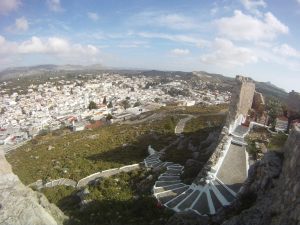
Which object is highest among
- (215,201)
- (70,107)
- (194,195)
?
(215,201)

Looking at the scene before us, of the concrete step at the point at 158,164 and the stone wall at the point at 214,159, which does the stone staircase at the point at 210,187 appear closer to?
the stone wall at the point at 214,159

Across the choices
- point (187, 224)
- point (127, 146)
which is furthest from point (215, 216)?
point (127, 146)

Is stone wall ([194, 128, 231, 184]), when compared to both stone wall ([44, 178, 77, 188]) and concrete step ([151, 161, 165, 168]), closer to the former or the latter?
concrete step ([151, 161, 165, 168])

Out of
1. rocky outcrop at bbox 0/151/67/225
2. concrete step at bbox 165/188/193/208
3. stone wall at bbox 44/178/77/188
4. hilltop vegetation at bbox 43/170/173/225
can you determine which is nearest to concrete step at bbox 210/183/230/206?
concrete step at bbox 165/188/193/208

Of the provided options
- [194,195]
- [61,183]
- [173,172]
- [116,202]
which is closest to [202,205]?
[194,195]

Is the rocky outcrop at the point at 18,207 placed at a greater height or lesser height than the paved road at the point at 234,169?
greater

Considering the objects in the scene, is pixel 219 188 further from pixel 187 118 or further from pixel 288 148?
pixel 187 118

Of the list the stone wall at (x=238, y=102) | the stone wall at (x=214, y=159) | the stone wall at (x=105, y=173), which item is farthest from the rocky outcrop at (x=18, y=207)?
the stone wall at (x=238, y=102)

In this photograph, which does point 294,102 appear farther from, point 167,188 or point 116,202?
point 116,202
